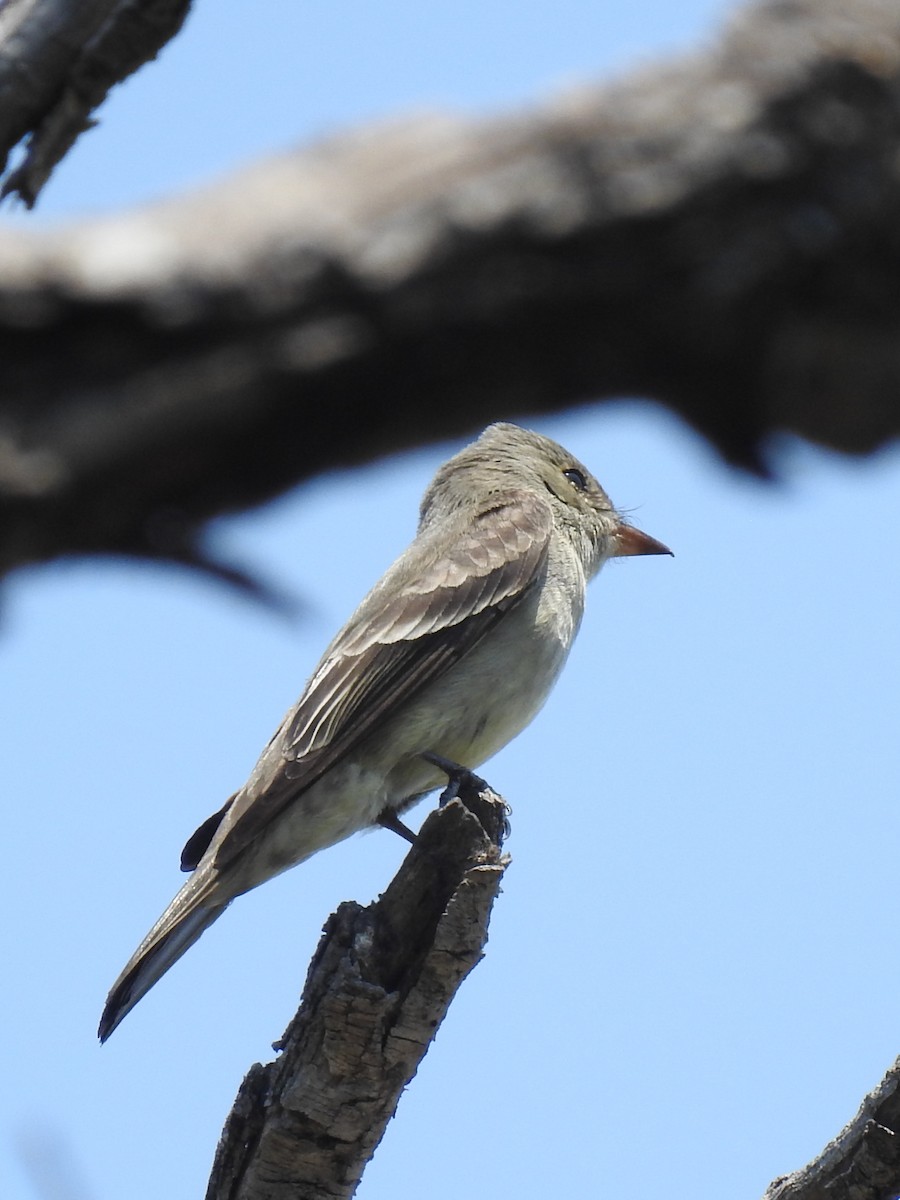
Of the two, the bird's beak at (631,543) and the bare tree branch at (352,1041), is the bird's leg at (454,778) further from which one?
the bird's beak at (631,543)

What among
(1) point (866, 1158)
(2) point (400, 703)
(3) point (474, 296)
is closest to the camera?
(3) point (474, 296)

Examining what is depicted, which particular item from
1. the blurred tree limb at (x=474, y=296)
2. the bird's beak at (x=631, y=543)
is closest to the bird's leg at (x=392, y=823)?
the bird's beak at (x=631, y=543)

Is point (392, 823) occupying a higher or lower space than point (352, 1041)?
higher

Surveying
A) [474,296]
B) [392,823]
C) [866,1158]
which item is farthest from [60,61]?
[392,823]

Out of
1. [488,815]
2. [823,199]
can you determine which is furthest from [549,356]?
[488,815]

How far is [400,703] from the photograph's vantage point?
272 inches

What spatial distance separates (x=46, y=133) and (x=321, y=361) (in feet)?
6.24

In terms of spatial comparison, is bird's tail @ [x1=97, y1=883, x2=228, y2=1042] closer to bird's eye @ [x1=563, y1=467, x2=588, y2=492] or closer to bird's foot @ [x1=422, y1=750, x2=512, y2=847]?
bird's foot @ [x1=422, y1=750, x2=512, y2=847]

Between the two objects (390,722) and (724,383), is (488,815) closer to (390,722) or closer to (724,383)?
(390,722)

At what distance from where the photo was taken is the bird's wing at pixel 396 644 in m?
6.65

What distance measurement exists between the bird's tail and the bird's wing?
0.25 metres

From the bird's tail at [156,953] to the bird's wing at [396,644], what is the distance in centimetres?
25

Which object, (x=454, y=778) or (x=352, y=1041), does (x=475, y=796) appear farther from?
(x=352, y=1041)

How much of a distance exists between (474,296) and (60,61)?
1523 mm
